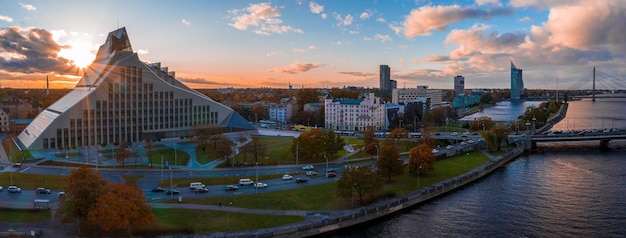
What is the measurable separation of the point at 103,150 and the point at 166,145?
857 cm

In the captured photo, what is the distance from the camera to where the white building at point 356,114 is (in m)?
95.2

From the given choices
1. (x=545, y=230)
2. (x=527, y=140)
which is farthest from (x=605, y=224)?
(x=527, y=140)

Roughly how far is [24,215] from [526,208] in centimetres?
4088

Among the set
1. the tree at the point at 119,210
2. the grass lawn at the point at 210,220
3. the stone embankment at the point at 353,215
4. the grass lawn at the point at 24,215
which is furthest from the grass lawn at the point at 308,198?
the grass lawn at the point at 24,215

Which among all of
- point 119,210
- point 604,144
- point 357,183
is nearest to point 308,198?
point 357,183

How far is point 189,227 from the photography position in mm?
32219

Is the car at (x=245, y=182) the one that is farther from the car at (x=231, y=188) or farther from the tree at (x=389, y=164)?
the tree at (x=389, y=164)

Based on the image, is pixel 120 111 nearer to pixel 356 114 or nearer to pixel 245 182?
pixel 245 182

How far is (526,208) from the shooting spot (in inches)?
1646

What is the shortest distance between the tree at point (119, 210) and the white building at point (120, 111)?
36121 mm

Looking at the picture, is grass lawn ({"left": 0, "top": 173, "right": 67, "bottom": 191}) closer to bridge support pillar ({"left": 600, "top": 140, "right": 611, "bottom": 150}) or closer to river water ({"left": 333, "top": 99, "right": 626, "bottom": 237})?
river water ({"left": 333, "top": 99, "right": 626, "bottom": 237})

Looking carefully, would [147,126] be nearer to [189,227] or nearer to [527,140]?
[189,227]

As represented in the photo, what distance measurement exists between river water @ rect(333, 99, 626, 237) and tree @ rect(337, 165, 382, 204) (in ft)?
9.25

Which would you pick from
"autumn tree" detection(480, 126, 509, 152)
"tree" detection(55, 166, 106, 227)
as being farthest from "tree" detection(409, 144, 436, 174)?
"tree" detection(55, 166, 106, 227)
